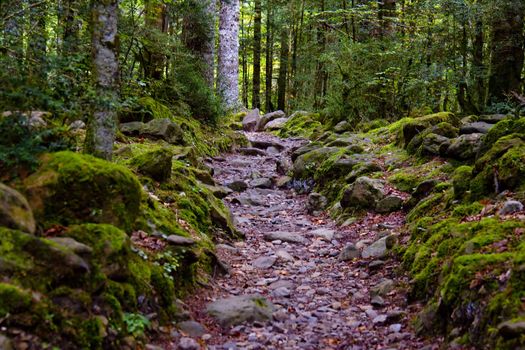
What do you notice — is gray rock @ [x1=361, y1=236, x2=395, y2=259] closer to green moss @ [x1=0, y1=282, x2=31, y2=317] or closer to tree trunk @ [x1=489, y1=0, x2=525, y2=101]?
green moss @ [x1=0, y1=282, x2=31, y2=317]

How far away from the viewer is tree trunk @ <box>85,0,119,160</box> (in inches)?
183

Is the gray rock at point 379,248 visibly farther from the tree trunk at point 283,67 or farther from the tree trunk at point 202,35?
the tree trunk at point 283,67

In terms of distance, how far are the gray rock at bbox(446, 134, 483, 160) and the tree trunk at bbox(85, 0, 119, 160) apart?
5.27 meters

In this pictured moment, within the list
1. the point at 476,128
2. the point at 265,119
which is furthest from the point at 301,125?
the point at 476,128

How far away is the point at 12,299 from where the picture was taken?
8.98 feet

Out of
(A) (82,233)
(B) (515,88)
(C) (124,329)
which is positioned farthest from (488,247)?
(B) (515,88)

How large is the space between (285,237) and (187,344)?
11.7 ft

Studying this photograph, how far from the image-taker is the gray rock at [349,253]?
6.26 meters

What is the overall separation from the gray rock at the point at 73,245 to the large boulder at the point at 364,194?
17.0ft

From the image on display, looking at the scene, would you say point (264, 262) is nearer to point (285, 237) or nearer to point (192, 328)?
point (285, 237)

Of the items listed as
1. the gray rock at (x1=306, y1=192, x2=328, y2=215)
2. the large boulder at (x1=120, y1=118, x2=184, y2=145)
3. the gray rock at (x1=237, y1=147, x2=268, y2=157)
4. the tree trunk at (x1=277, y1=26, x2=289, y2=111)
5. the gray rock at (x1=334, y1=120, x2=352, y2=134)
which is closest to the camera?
the gray rock at (x1=306, y1=192, x2=328, y2=215)

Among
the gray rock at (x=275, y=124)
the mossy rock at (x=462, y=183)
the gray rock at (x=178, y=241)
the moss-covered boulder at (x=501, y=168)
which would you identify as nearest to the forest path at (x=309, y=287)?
the gray rock at (x=178, y=241)

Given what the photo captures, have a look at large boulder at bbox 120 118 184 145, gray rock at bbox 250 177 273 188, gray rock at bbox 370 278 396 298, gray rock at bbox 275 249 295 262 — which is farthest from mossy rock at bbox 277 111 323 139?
gray rock at bbox 370 278 396 298

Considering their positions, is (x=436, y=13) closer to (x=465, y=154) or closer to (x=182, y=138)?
(x=465, y=154)
